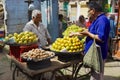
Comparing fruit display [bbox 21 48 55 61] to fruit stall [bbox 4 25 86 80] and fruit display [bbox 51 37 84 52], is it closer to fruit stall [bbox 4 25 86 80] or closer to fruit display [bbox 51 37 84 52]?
fruit stall [bbox 4 25 86 80]

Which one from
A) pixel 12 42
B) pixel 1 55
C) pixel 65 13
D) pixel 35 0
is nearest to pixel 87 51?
pixel 12 42

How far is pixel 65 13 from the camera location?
17906 mm

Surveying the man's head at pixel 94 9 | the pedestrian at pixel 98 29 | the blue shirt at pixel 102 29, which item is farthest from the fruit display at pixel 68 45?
the man's head at pixel 94 9

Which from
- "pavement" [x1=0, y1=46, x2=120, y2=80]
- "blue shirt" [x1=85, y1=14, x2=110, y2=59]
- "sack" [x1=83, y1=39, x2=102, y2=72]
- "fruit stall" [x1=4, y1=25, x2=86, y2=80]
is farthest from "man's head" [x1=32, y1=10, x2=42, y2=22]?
"pavement" [x1=0, y1=46, x2=120, y2=80]

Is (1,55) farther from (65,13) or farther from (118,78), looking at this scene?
(65,13)

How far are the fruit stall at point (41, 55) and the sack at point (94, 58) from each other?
32cm

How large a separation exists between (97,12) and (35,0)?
8293 millimetres

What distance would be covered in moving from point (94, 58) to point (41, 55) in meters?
0.94

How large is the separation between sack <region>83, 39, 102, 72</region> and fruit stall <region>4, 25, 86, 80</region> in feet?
1.05

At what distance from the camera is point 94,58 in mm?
4199

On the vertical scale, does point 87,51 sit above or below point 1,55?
above

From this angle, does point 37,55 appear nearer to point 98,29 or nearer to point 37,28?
point 98,29

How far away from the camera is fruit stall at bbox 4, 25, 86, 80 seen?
3918mm

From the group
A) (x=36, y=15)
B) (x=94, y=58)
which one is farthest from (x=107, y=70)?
(x=94, y=58)
